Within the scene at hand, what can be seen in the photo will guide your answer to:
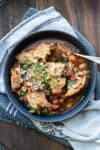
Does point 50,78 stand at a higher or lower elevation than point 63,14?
lower

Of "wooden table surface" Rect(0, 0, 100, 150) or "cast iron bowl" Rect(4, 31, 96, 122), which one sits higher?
"wooden table surface" Rect(0, 0, 100, 150)

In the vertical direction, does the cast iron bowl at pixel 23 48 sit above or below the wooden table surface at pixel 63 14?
below

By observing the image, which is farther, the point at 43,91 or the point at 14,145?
the point at 14,145

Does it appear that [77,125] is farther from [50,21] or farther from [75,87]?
[50,21]

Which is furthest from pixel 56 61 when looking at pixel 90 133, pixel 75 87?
pixel 90 133

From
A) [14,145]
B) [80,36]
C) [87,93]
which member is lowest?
[14,145]

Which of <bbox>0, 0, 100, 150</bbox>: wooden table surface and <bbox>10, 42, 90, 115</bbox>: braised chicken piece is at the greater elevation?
<bbox>0, 0, 100, 150</bbox>: wooden table surface

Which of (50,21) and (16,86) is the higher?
(50,21)

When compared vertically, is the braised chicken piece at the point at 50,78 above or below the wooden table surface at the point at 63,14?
below
